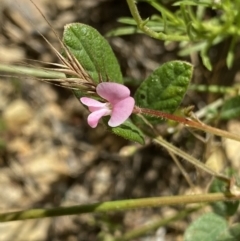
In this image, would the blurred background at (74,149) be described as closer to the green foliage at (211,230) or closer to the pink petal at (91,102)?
the green foliage at (211,230)

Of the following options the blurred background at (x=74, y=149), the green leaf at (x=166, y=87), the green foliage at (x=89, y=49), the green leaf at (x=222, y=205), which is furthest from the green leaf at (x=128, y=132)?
the blurred background at (x=74, y=149)

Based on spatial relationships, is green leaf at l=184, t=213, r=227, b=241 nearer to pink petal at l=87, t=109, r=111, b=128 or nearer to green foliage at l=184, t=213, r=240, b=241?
green foliage at l=184, t=213, r=240, b=241

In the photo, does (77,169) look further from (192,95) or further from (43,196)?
(192,95)

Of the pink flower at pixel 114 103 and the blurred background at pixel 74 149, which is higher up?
the pink flower at pixel 114 103

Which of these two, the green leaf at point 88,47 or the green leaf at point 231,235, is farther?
the green leaf at point 231,235

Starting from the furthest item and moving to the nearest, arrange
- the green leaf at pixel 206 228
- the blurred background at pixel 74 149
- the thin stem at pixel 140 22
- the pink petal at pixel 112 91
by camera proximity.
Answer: the blurred background at pixel 74 149 < the green leaf at pixel 206 228 < the thin stem at pixel 140 22 < the pink petal at pixel 112 91

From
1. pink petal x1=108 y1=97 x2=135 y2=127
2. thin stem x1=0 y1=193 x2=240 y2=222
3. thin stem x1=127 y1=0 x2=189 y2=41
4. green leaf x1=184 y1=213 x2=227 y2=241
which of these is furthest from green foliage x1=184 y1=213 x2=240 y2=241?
pink petal x1=108 y1=97 x2=135 y2=127

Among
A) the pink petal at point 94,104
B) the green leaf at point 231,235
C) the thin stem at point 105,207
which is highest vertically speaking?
the pink petal at point 94,104
